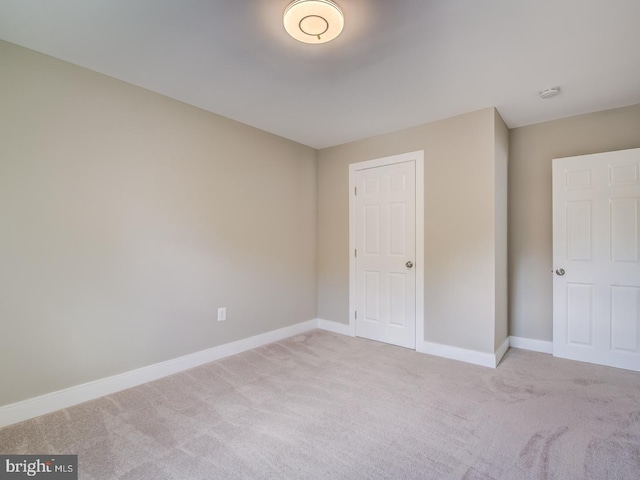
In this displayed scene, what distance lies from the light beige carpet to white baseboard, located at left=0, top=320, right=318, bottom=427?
67mm

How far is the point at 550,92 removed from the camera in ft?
8.55

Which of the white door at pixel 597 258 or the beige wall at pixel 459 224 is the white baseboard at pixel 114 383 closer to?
the beige wall at pixel 459 224

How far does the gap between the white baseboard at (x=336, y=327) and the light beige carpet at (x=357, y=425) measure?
969mm

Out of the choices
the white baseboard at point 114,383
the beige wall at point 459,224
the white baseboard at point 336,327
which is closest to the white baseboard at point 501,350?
the beige wall at point 459,224

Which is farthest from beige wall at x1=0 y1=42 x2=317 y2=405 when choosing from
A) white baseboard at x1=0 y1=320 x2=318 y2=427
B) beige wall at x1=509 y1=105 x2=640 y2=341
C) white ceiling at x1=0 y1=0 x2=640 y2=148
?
beige wall at x1=509 y1=105 x2=640 y2=341

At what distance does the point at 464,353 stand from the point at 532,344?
94 cm

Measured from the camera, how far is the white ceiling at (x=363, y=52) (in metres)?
1.69

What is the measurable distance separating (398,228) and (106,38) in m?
2.96

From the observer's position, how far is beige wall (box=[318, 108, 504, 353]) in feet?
9.64

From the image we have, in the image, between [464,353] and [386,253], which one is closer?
[464,353]

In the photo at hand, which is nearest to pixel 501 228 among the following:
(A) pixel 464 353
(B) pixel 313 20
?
(A) pixel 464 353

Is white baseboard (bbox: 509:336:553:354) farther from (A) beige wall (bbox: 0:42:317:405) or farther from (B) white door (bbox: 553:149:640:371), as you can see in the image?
(A) beige wall (bbox: 0:42:317:405)

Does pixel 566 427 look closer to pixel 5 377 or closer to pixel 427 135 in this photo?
pixel 427 135

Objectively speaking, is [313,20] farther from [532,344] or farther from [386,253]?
[532,344]
